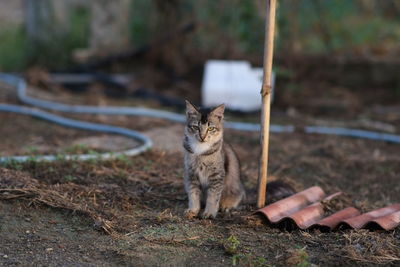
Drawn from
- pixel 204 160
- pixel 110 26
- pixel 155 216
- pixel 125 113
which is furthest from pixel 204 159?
pixel 110 26

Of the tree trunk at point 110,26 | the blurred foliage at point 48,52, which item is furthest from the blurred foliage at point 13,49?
the tree trunk at point 110,26

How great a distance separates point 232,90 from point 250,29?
5.67 ft

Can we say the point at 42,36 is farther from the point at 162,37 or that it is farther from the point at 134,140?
the point at 134,140

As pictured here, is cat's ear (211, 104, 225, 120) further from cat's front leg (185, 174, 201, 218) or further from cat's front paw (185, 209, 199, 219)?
cat's front paw (185, 209, 199, 219)

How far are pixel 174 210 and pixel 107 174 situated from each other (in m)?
0.93

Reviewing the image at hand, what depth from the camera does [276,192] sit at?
5.05 meters

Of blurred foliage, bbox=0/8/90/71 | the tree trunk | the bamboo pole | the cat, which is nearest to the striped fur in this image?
the cat

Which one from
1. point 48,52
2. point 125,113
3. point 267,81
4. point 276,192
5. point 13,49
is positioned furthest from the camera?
point 13,49

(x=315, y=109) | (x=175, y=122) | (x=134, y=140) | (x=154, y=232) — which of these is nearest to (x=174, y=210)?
(x=154, y=232)

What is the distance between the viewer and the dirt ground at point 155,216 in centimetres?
383

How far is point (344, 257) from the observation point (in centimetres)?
383

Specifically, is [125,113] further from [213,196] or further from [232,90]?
[213,196]

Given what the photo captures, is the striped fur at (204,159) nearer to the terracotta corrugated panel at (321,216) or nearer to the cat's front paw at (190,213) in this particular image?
the cat's front paw at (190,213)

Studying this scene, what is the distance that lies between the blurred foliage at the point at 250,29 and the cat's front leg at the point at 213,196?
576cm
